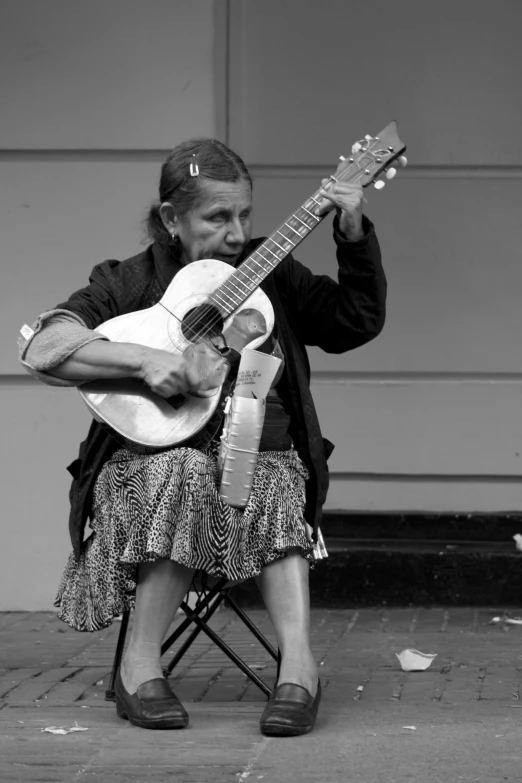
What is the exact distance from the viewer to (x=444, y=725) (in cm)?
308

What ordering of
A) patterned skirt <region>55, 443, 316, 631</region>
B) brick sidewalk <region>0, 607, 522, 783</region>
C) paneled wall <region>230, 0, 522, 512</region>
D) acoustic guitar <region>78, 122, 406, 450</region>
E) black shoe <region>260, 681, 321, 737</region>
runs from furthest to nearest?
paneled wall <region>230, 0, 522, 512</region>
acoustic guitar <region>78, 122, 406, 450</region>
patterned skirt <region>55, 443, 316, 631</region>
black shoe <region>260, 681, 321, 737</region>
brick sidewalk <region>0, 607, 522, 783</region>

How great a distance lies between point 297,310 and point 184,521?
754 mm

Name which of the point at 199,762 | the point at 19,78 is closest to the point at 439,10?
the point at 19,78

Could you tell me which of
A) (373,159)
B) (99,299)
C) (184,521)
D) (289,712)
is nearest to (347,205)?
(373,159)

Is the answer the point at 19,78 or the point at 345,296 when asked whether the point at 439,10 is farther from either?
the point at 345,296

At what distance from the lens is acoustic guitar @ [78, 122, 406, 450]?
3.20 m

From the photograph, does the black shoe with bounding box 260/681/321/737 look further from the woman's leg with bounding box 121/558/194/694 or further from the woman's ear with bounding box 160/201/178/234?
the woman's ear with bounding box 160/201/178/234

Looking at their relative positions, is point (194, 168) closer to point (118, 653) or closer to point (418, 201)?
point (118, 653)

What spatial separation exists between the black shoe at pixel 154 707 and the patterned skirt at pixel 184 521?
0.80 ft

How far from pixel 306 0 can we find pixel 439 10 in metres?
0.53

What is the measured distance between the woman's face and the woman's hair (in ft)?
0.06

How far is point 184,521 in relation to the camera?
309cm

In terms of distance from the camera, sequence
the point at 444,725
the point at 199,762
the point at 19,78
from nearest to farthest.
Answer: the point at 199,762 → the point at 444,725 → the point at 19,78

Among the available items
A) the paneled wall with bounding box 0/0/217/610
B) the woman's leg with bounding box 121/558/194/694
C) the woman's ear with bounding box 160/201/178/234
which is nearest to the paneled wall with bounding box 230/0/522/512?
the paneled wall with bounding box 0/0/217/610
